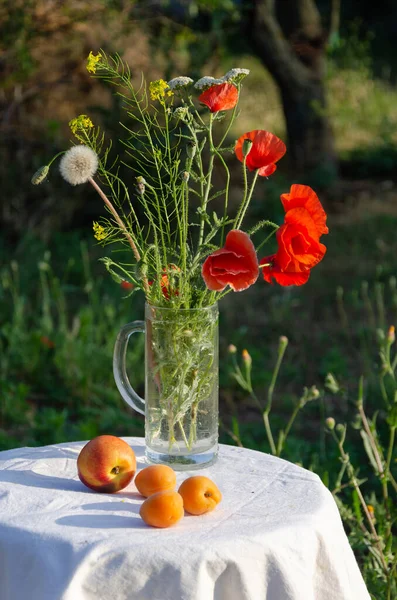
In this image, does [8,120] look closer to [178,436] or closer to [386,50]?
[178,436]

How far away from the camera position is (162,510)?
1.79 meters

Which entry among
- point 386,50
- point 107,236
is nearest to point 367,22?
point 386,50

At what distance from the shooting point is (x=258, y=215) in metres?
7.81

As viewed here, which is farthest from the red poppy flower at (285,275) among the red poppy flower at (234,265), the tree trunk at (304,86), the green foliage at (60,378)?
the tree trunk at (304,86)

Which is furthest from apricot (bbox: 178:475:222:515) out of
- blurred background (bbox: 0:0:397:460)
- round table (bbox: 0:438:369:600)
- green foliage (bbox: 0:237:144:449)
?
green foliage (bbox: 0:237:144:449)

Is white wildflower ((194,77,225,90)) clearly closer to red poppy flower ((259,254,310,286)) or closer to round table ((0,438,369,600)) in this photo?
red poppy flower ((259,254,310,286))

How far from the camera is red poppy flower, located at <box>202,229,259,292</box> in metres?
1.83

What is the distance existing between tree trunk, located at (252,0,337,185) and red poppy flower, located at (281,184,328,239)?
6.70 metres

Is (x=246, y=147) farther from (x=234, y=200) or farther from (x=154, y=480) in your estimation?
(x=234, y=200)

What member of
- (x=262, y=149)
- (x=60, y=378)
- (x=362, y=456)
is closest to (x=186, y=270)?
(x=262, y=149)

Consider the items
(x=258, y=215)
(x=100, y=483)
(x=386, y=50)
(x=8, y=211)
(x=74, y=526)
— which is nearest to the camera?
(x=74, y=526)

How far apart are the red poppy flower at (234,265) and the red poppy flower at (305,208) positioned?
0.45 feet

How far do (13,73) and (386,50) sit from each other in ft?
33.3

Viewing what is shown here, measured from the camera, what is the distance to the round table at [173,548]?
1.71 metres
